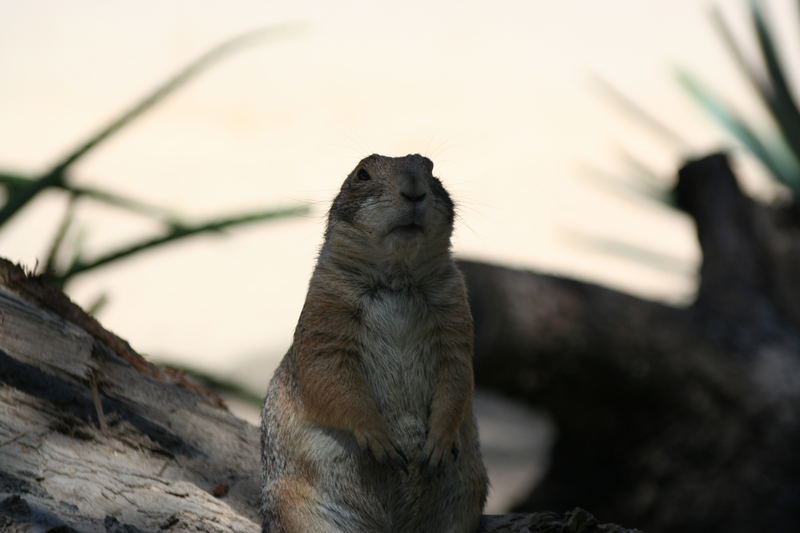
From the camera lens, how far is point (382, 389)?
13.6 feet

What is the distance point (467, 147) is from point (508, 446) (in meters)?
6.34

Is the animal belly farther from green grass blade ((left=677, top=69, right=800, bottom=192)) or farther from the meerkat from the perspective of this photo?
green grass blade ((left=677, top=69, right=800, bottom=192))

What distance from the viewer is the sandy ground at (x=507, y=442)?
9.50m

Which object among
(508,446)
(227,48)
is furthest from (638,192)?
(227,48)

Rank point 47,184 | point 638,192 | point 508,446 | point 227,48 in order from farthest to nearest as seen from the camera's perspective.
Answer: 1. point 638,192
2. point 508,446
3. point 227,48
4. point 47,184

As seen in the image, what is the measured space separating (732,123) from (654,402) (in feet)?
17.0

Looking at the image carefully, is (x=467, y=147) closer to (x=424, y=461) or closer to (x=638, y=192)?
(x=638, y=192)

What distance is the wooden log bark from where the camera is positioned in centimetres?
404

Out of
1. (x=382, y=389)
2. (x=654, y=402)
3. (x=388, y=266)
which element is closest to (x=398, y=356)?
(x=382, y=389)

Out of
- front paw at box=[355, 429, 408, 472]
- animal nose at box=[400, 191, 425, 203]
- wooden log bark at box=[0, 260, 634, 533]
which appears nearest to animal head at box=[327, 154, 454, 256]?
animal nose at box=[400, 191, 425, 203]

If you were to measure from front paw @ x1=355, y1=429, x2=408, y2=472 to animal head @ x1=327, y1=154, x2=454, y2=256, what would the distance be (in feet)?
2.33

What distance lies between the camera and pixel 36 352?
4.59 metres

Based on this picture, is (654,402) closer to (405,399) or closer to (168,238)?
(168,238)

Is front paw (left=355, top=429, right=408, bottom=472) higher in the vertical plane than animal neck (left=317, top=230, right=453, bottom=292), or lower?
lower
